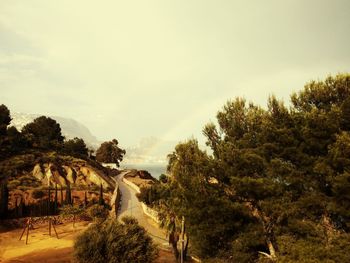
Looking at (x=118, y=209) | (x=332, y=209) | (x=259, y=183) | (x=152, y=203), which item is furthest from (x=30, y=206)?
(x=332, y=209)

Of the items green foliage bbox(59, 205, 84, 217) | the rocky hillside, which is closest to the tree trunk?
green foliage bbox(59, 205, 84, 217)

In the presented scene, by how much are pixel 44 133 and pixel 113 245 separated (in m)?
88.2

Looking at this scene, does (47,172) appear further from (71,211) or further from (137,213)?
(137,213)

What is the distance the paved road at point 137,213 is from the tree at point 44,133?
115 feet

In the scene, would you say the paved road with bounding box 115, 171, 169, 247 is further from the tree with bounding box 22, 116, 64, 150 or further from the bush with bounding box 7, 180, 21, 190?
the tree with bounding box 22, 116, 64, 150

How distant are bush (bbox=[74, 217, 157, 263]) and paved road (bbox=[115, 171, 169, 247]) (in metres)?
12.2

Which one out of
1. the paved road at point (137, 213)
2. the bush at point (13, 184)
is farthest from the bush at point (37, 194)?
the paved road at point (137, 213)

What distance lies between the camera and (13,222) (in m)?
43.6

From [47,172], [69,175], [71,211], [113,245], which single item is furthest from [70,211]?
[113,245]

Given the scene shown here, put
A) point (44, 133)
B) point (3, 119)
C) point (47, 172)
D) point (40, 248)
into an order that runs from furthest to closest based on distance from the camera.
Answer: point (44, 133) → point (3, 119) → point (47, 172) → point (40, 248)

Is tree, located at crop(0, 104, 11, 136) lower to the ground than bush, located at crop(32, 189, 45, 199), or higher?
higher

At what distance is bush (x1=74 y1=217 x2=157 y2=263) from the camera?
72.8ft

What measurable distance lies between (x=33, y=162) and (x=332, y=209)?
66.4m

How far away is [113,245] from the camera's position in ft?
74.0
